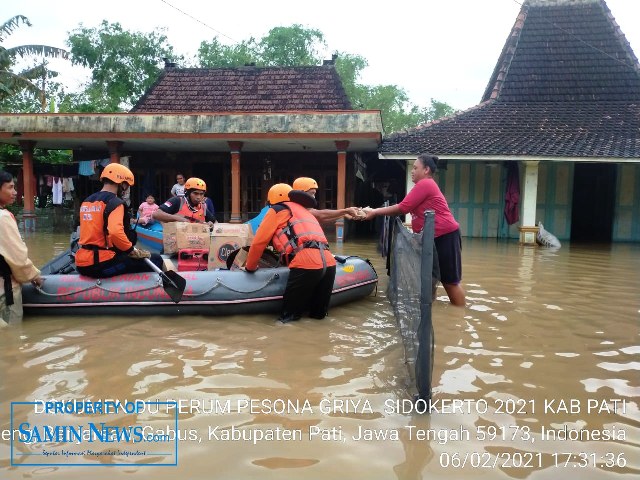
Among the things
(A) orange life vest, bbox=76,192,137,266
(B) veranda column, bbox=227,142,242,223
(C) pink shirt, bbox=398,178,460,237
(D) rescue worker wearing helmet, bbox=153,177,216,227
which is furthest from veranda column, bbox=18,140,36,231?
(C) pink shirt, bbox=398,178,460,237

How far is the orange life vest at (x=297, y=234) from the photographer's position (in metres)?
4.96

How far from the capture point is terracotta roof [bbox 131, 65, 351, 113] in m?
16.5

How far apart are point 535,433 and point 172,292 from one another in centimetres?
346

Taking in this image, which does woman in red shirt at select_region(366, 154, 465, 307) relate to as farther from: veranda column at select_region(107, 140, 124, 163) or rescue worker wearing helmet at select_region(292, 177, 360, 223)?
veranda column at select_region(107, 140, 124, 163)

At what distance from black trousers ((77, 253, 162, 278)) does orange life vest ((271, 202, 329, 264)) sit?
1.40m

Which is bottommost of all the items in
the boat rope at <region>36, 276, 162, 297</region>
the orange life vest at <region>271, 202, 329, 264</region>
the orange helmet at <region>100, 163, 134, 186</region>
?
the boat rope at <region>36, 276, 162, 297</region>

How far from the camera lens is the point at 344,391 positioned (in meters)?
3.37

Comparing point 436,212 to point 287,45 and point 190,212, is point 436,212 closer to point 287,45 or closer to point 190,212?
point 190,212

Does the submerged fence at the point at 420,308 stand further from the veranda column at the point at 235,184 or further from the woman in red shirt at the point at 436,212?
the veranda column at the point at 235,184

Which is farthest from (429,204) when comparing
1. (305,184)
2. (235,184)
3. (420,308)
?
(235,184)

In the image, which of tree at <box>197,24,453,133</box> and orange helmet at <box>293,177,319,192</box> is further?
tree at <box>197,24,453,133</box>

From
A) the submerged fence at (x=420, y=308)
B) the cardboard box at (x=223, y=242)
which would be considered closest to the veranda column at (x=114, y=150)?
the cardboard box at (x=223, y=242)

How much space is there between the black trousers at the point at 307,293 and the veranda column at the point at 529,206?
8590 mm

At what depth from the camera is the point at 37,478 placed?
238cm
